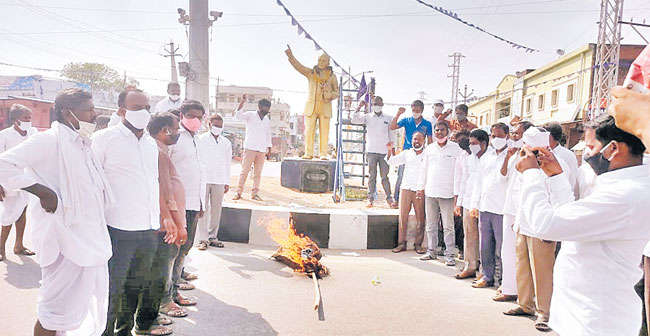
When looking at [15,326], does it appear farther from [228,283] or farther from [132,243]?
[228,283]

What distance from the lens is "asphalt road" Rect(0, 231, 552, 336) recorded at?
3391mm

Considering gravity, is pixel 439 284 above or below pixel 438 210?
below

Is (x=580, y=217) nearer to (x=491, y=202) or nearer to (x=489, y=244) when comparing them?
(x=491, y=202)

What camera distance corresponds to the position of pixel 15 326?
315 centimetres

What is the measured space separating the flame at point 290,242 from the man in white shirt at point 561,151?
9.59 feet

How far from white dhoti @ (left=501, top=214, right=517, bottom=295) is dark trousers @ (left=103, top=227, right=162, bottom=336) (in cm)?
339

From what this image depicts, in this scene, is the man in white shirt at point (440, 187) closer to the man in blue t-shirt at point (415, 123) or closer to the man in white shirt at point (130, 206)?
the man in blue t-shirt at point (415, 123)

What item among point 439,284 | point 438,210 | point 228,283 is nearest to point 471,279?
point 439,284

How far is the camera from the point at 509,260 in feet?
13.9

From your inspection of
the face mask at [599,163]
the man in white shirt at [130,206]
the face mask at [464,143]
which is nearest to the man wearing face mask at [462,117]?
the face mask at [464,143]

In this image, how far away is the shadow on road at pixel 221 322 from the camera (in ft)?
10.8

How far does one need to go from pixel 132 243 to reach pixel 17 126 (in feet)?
13.8

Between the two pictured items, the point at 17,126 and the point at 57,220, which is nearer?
the point at 57,220

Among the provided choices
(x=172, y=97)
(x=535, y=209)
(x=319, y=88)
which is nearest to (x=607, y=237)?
(x=535, y=209)
